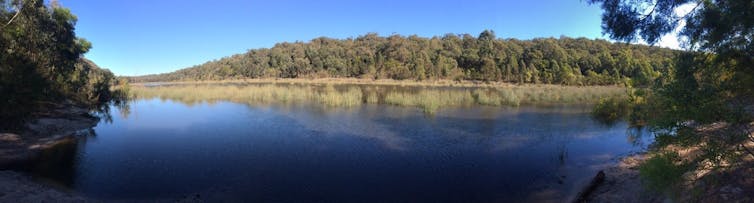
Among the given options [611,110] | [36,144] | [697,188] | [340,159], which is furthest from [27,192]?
[611,110]

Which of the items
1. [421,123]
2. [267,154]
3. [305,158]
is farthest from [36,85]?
[421,123]

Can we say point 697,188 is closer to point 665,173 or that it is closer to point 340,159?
point 665,173

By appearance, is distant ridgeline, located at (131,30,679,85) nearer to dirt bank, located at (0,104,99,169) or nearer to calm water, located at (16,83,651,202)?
calm water, located at (16,83,651,202)

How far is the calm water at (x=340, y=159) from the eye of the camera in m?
8.80

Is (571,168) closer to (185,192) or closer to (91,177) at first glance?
(185,192)

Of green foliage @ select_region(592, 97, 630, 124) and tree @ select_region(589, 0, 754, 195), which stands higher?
tree @ select_region(589, 0, 754, 195)

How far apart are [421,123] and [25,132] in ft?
62.3

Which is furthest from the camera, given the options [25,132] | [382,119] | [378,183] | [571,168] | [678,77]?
[382,119]

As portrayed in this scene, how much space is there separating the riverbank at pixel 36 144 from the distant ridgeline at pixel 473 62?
222 feet

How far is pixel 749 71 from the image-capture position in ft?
17.9

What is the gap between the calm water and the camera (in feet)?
28.9

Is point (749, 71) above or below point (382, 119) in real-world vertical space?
above

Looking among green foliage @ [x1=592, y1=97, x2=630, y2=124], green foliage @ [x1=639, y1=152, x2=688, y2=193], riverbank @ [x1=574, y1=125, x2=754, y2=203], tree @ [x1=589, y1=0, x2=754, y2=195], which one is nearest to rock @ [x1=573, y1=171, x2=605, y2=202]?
riverbank @ [x1=574, y1=125, x2=754, y2=203]

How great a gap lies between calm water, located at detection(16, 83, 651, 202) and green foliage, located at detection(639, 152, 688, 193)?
2027 millimetres
